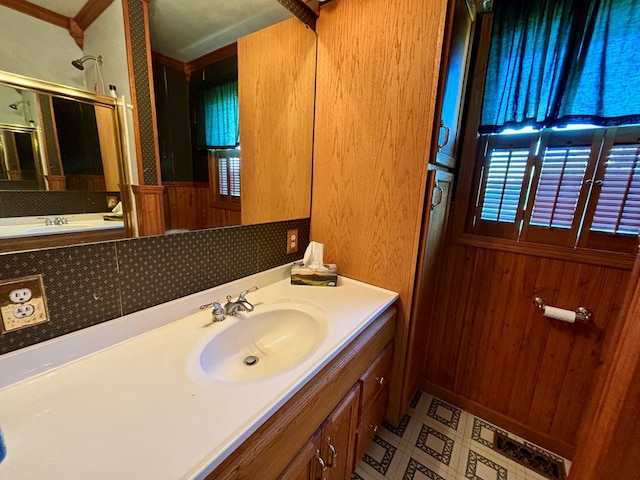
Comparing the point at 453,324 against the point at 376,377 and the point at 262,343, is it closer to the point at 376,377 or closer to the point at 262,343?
the point at 376,377

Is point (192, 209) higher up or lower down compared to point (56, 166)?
lower down

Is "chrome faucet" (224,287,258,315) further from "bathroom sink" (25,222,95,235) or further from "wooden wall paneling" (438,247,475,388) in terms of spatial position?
"wooden wall paneling" (438,247,475,388)

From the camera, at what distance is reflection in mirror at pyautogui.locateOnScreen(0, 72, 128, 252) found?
61 cm

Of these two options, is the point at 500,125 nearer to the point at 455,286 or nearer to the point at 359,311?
the point at 455,286

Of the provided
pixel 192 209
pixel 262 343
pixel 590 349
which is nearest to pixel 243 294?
pixel 262 343

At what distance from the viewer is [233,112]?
1116 mm

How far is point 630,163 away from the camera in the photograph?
108 centimetres

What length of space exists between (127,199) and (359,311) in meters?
0.87

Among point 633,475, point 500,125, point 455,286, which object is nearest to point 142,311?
point 633,475

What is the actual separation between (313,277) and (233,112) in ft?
2.67

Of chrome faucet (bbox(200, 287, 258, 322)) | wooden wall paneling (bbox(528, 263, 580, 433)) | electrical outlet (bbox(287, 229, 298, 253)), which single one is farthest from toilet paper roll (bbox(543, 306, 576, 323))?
chrome faucet (bbox(200, 287, 258, 322))

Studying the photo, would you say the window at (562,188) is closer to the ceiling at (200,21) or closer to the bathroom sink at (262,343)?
the bathroom sink at (262,343)

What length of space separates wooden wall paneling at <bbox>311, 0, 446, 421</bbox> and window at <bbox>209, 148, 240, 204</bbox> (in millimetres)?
436

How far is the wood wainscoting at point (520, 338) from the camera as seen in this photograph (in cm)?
121
